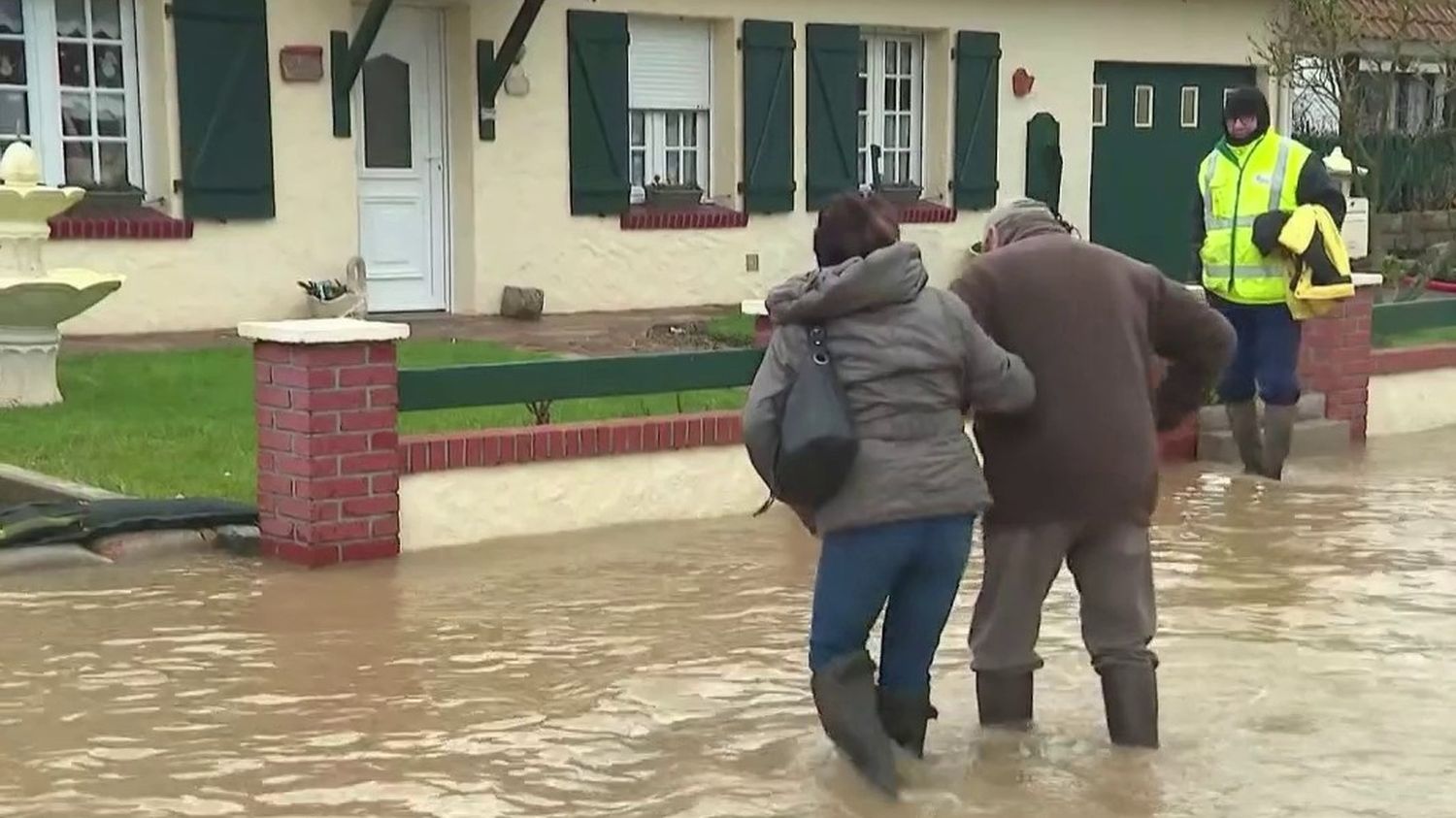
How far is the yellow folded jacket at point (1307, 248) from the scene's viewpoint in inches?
344

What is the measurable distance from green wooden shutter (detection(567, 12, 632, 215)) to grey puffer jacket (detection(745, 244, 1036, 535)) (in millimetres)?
10130

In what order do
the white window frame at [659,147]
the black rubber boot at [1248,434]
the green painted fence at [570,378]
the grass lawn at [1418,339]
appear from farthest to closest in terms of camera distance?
the white window frame at [659,147] → the grass lawn at [1418,339] → the black rubber boot at [1248,434] → the green painted fence at [570,378]

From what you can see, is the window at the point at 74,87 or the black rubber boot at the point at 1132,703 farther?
the window at the point at 74,87

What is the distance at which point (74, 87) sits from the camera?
40.7ft

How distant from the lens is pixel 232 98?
12.7 m

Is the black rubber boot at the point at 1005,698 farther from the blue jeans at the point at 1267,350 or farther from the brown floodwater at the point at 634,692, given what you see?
the blue jeans at the point at 1267,350

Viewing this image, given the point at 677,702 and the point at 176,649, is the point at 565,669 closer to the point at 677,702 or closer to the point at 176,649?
the point at 677,702

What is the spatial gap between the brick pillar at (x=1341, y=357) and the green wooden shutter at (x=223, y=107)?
6.99 m

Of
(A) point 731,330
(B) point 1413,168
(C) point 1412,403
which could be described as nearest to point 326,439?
(A) point 731,330

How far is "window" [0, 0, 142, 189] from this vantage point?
39.9 ft

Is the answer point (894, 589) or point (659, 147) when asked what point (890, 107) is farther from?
point (894, 589)

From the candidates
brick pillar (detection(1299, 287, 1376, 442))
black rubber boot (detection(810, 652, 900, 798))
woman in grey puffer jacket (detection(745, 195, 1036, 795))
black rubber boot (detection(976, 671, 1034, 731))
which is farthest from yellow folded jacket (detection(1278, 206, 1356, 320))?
black rubber boot (detection(810, 652, 900, 798))

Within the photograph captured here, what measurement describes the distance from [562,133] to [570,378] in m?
6.91

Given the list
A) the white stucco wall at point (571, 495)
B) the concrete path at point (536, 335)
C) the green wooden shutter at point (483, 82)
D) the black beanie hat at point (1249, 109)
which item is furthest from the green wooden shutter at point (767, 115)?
the white stucco wall at point (571, 495)
